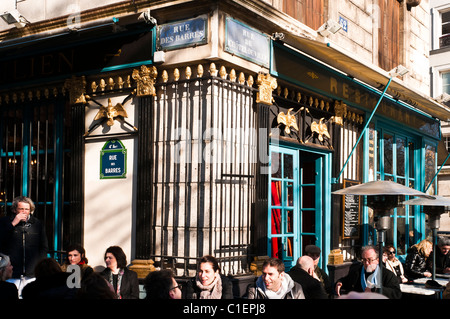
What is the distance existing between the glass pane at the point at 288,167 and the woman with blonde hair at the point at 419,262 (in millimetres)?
2617

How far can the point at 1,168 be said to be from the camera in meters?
9.16

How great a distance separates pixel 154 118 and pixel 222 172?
1.23 m

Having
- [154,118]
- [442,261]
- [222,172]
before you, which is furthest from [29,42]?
[442,261]

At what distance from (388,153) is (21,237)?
856 centimetres

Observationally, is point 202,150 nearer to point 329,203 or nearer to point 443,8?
point 329,203

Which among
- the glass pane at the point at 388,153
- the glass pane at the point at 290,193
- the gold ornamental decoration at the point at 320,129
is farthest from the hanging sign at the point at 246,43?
the glass pane at the point at 388,153

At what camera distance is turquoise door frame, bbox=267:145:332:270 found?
8500 millimetres

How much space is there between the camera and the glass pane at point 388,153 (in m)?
12.3

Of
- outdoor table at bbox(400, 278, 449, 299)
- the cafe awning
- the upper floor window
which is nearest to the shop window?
the cafe awning

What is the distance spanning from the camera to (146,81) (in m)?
7.29

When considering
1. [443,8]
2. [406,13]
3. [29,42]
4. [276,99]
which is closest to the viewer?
[29,42]

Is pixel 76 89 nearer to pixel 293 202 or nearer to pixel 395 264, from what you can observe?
pixel 293 202

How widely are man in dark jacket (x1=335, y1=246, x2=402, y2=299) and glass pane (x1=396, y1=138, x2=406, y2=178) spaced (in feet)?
21.8

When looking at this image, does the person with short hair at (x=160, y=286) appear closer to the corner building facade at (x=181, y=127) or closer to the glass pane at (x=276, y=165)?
the corner building facade at (x=181, y=127)
